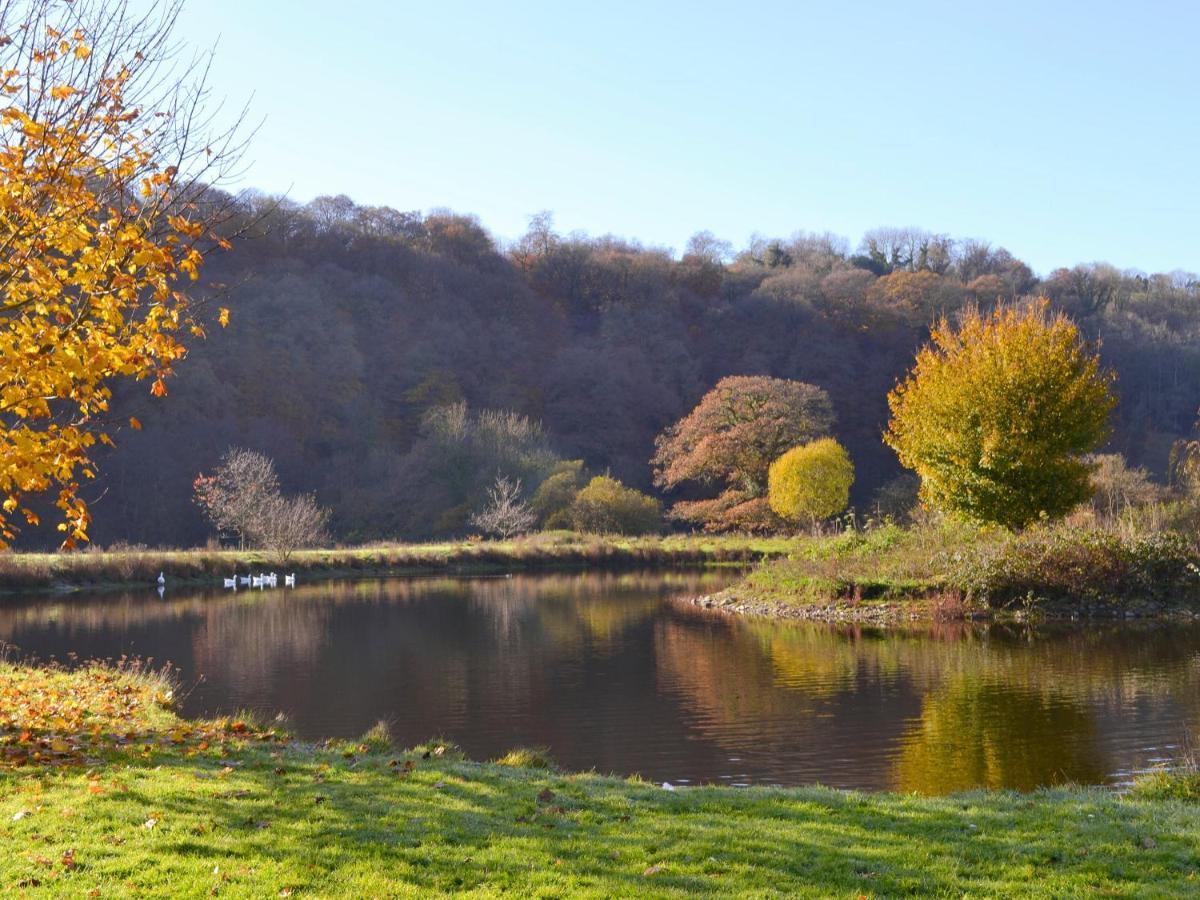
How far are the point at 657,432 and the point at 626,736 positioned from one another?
2367 inches

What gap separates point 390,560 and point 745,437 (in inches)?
679

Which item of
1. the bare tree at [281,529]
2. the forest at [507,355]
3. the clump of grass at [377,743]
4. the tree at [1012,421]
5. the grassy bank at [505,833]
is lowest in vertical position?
the clump of grass at [377,743]

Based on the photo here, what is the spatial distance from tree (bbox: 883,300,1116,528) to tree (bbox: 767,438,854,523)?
66.6 ft

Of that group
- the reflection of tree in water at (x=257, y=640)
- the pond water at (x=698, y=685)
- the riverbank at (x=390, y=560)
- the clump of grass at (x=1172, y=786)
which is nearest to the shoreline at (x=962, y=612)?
the pond water at (x=698, y=685)

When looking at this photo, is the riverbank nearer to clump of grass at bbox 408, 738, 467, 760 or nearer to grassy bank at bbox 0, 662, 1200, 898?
clump of grass at bbox 408, 738, 467, 760

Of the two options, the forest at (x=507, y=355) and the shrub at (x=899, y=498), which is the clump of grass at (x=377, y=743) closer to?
the shrub at (x=899, y=498)

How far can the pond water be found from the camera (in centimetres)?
1156

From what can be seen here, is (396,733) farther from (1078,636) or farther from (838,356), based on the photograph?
(838,356)

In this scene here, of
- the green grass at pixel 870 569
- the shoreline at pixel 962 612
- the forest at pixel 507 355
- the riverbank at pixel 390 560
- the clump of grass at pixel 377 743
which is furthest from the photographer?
the forest at pixel 507 355

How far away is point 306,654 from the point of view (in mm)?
20359

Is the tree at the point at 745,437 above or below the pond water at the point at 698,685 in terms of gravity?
above

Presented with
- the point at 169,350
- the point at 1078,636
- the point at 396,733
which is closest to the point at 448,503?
the point at 1078,636

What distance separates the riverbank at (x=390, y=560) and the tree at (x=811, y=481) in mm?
1674

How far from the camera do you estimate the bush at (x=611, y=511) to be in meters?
50.4
